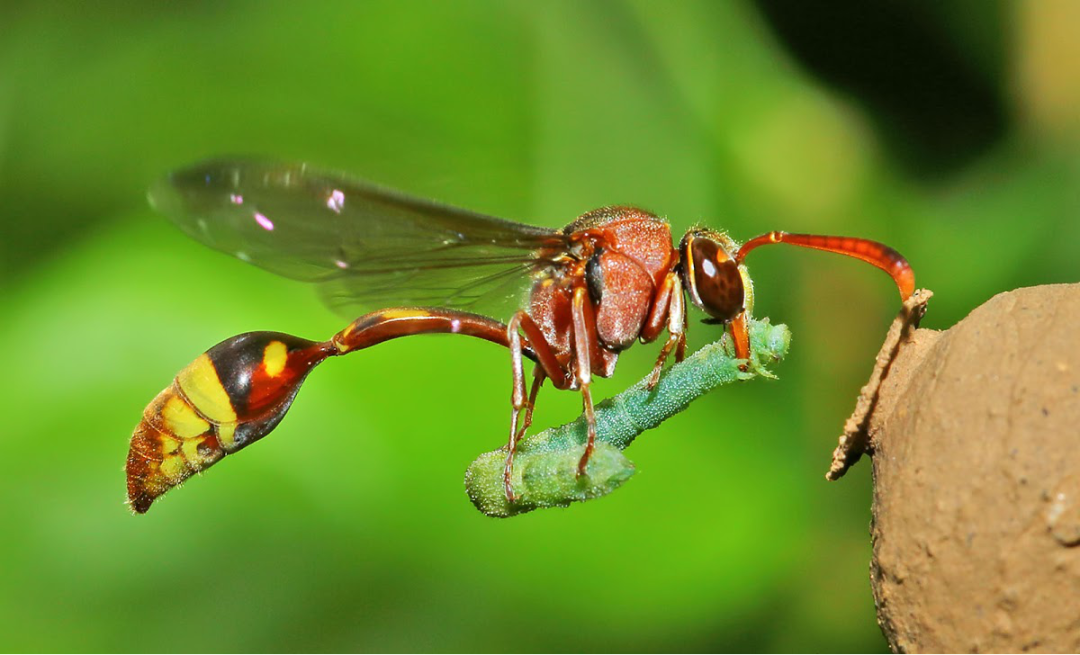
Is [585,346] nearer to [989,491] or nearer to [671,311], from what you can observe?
[671,311]

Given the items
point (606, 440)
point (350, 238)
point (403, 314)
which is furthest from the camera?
point (350, 238)

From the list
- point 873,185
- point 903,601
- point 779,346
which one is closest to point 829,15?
point 873,185

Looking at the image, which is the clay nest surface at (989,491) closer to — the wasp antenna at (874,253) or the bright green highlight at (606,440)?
the wasp antenna at (874,253)

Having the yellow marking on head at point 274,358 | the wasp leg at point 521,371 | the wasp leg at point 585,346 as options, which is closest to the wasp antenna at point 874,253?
the wasp leg at point 585,346

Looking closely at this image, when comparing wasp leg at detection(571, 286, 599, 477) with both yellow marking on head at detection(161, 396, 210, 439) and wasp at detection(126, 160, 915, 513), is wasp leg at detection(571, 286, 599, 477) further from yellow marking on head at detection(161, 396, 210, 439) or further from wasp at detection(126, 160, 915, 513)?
yellow marking on head at detection(161, 396, 210, 439)

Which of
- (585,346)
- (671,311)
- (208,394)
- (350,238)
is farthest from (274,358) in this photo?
(671,311)

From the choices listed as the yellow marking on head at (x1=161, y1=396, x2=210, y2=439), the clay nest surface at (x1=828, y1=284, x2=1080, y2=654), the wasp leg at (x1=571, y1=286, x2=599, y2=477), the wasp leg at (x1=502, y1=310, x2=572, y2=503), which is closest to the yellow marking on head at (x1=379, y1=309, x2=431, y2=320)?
the wasp leg at (x1=502, y1=310, x2=572, y2=503)
